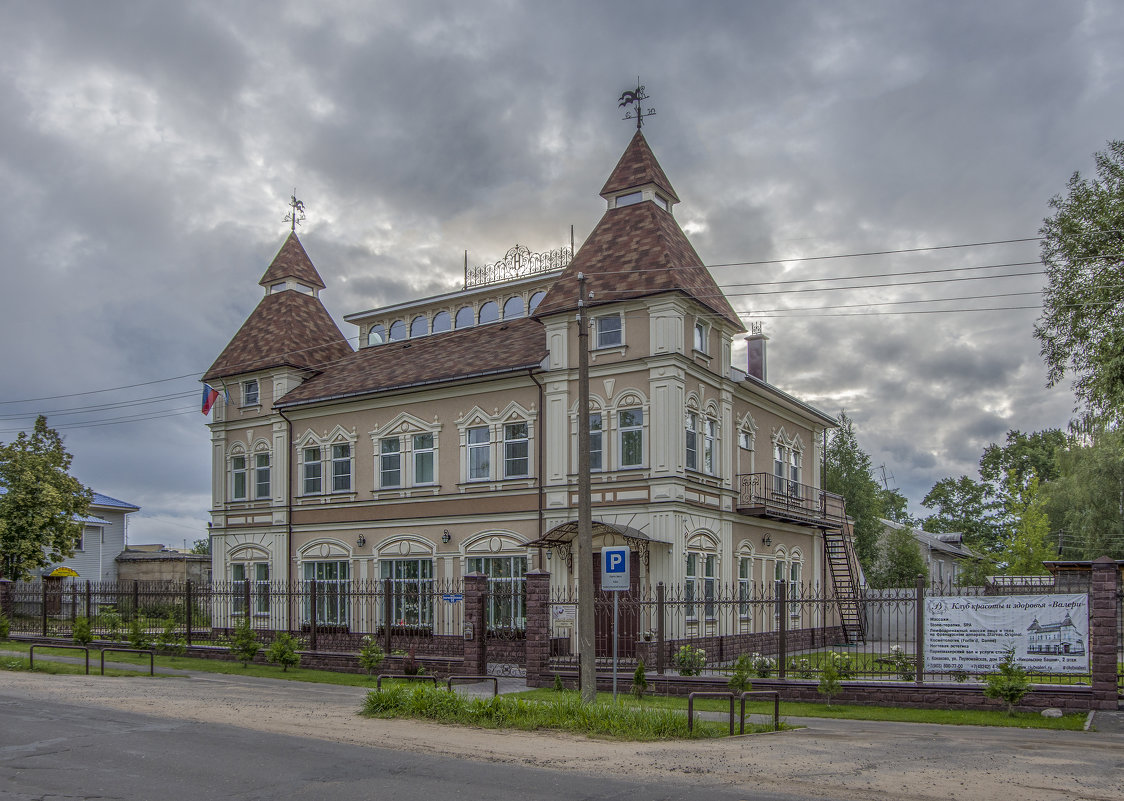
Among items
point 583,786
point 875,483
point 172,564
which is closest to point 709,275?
point 583,786

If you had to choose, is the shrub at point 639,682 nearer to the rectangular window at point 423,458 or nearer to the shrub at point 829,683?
the shrub at point 829,683

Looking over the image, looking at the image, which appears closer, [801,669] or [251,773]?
[251,773]

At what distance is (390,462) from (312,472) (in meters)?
3.54

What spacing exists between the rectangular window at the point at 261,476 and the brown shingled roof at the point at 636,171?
48.6ft

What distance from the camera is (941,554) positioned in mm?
60094

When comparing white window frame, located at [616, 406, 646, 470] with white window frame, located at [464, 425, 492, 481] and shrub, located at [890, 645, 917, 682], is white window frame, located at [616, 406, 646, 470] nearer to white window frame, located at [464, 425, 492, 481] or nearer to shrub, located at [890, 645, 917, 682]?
white window frame, located at [464, 425, 492, 481]

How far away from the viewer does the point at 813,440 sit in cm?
3591

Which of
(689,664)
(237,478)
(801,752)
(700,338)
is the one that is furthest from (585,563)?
(237,478)

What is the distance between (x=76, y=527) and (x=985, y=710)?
34.3 meters

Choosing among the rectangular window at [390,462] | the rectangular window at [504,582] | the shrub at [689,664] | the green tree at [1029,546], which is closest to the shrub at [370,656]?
the rectangular window at [504,582]

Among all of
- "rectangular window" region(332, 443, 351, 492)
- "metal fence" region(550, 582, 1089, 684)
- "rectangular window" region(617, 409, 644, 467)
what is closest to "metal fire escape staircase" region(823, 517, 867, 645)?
"metal fence" region(550, 582, 1089, 684)

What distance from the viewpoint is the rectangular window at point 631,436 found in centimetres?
2548

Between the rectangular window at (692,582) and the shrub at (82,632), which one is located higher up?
the rectangular window at (692,582)

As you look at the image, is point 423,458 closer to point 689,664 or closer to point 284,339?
point 284,339
